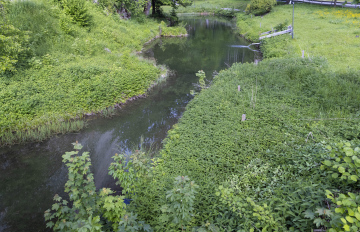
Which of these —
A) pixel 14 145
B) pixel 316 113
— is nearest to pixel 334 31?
pixel 316 113

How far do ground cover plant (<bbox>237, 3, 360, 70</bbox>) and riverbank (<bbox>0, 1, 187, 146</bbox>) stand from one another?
1088cm

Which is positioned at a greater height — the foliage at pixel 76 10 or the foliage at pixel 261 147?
the foliage at pixel 76 10

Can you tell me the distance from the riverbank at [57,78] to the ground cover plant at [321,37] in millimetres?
10883

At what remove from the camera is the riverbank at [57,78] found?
9414mm

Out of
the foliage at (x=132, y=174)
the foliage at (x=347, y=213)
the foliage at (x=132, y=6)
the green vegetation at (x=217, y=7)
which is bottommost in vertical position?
the foliage at (x=132, y=174)

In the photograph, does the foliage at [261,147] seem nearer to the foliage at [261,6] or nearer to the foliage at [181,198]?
the foliage at [181,198]

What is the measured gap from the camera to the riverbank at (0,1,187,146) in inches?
371

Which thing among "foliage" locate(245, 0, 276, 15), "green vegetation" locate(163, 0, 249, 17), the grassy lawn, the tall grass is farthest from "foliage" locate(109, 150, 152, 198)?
the grassy lawn

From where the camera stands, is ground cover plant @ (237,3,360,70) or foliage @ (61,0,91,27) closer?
ground cover plant @ (237,3,360,70)

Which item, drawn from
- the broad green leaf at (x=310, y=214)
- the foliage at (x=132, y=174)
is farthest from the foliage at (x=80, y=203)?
the broad green leaf at (x=310, y=214)

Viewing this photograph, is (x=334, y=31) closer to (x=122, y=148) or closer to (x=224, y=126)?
(x=224, y=126)

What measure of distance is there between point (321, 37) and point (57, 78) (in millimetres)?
21312

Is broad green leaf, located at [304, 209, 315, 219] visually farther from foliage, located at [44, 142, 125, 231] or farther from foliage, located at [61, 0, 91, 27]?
foliage, located at [61, 0, 91, 27]

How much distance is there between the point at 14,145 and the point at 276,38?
21507mm
